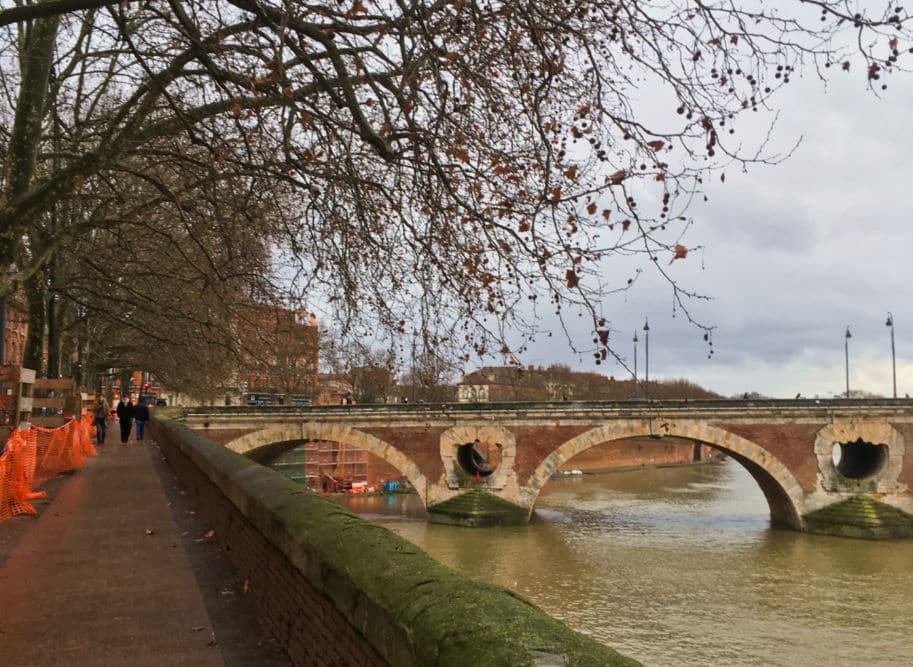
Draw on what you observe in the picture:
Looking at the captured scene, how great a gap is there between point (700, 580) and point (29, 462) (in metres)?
16.9

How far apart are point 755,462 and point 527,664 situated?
30200 millimetres

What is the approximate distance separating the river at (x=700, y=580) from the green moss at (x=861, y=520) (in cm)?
70

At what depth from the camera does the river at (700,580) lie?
53.9 feet

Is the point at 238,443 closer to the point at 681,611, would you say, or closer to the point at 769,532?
the point at 681,611

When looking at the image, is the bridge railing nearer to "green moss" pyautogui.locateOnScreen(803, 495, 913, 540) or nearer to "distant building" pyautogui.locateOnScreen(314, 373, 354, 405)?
"green moss" pyautogui.locateOnScreen(803, 495, 913, 540)

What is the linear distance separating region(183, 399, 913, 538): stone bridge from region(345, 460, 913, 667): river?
136cm

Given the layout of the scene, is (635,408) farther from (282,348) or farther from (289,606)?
(289,606)

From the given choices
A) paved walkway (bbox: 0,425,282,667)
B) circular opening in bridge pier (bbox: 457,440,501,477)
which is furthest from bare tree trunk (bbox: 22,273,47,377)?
circular opening in bridge pier (bbox: 457,440,501,477)

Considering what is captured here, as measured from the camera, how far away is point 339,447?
52875 millimetres

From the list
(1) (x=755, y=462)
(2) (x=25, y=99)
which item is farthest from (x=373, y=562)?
(1) (x=755, y=462)

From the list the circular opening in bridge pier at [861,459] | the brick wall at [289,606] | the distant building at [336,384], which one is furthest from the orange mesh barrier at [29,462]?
the circular opening in bridge pier at [861,459]

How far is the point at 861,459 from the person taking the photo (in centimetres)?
3189

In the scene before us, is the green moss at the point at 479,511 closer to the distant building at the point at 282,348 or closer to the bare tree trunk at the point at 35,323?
the bare tree trunk at the point at 35,323

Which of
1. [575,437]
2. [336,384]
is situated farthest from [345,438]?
[336,384]
